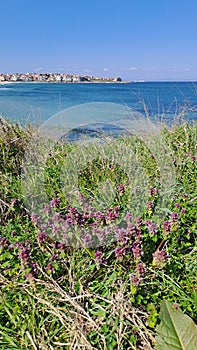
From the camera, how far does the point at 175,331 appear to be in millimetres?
1222

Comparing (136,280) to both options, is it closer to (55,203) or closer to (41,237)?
(41,237)

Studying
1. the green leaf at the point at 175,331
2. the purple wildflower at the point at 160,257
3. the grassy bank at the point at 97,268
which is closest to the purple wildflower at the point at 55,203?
the grassy bank at the point at 97,268

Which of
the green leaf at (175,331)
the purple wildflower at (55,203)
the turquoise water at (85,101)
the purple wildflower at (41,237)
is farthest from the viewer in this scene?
the turquoise water at (85,101)

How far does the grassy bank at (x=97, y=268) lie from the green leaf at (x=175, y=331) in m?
0.14

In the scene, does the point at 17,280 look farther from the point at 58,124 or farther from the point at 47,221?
the point at 58,124

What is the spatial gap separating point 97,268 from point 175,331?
18.9 inches

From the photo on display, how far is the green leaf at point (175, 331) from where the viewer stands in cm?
120

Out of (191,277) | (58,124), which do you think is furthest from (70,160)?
(191,277)

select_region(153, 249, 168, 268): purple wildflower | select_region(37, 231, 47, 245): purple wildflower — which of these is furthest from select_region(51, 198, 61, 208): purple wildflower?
select_region(153, 249, 168, 268): purple wildflower

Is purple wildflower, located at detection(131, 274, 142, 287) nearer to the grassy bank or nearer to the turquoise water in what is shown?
the grassy bank

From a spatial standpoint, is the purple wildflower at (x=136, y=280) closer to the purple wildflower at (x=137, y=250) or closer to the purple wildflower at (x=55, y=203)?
the purple wildflower at (x=137, y=250)

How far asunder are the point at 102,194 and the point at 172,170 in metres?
0.68

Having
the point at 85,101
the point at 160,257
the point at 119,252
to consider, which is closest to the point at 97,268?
the point at 119,252

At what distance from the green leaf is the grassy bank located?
0.14 meters
